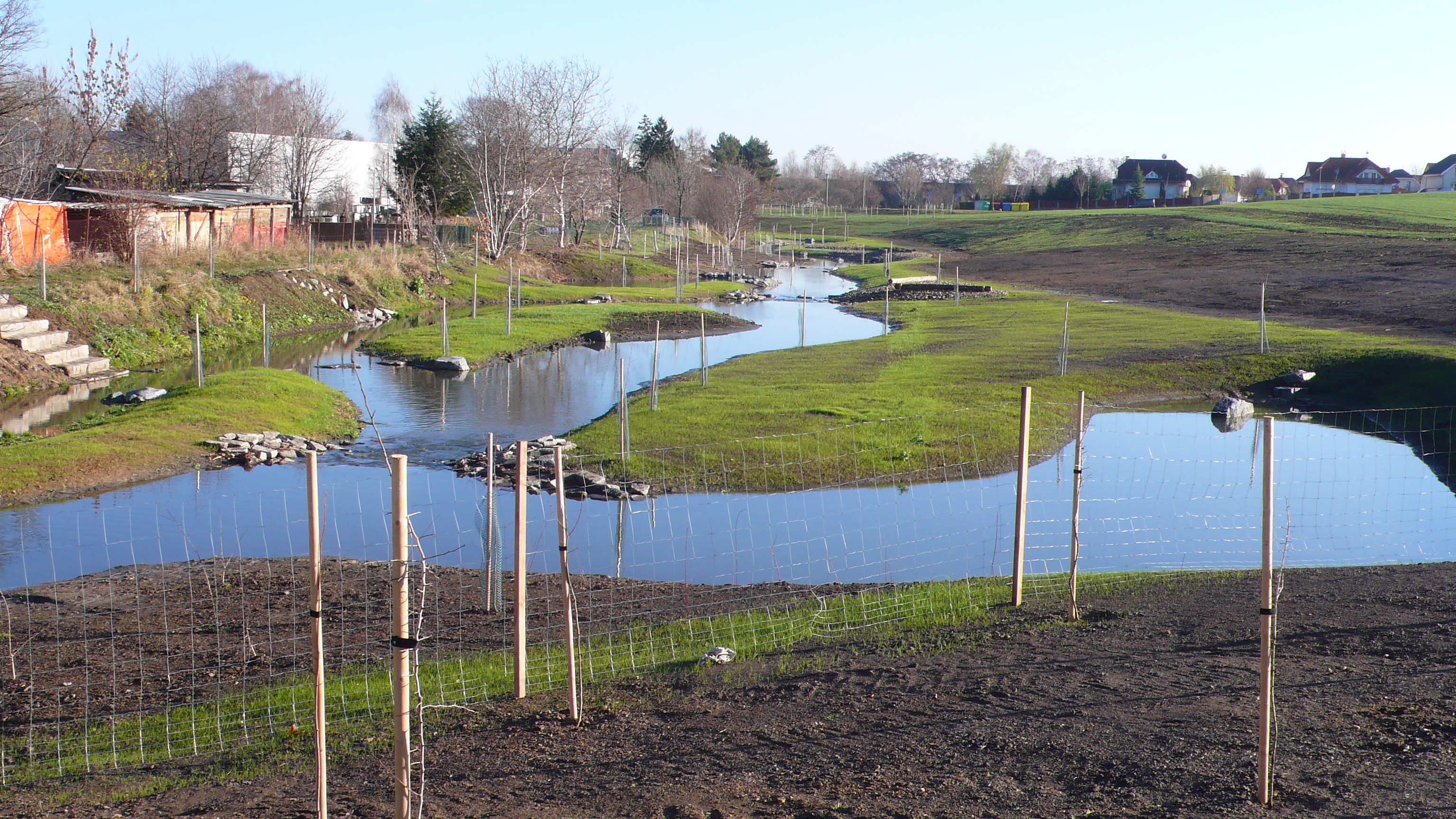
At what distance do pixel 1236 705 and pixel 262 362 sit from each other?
3110 cm

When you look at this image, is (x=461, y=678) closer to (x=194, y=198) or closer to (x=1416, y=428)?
(x=1416, y=428)

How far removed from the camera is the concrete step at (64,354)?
27.5m

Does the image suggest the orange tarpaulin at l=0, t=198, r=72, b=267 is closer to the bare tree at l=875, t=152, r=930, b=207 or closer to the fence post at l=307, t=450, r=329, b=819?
the fence post at l=307, t=450, r=329, b=819

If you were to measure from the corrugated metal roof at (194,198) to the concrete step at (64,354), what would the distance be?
9.60m

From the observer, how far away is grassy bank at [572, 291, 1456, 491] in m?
19.0

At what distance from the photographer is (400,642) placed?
193 inches

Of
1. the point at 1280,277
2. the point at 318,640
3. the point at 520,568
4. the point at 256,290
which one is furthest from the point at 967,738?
the point at 1280,277

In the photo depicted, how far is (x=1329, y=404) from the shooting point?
25719 mm

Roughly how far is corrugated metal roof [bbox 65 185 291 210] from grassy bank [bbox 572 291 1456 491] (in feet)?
71.2

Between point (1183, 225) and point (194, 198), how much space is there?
6547cm

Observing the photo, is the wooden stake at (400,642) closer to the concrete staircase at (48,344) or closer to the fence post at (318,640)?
the fence post at (318,640)

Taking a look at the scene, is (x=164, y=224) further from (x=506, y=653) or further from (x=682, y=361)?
(x=506, y=653)

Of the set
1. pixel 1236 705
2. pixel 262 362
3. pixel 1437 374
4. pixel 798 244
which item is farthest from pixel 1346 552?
pixel 798 244


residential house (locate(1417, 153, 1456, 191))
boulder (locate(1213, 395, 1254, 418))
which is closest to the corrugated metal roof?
boulder (locate(1213, 395, 1254, 418))
